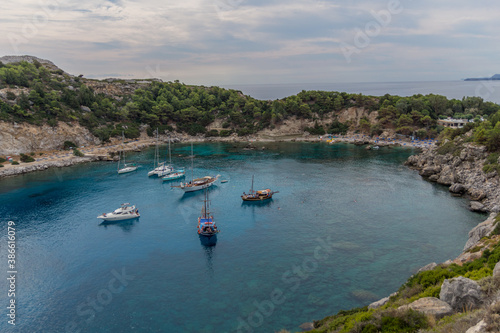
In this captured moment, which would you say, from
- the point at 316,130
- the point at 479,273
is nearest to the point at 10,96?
the point at 316,130

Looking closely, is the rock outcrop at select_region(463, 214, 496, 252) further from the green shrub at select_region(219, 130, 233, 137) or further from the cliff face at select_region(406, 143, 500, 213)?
the green shrub at select_region(219, 130, 233, 137)

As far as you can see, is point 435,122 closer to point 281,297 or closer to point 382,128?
point 382,128

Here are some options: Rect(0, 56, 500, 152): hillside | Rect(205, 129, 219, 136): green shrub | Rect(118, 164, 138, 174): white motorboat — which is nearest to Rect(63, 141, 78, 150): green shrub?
Rect(0, 56, 500, 152): hillside

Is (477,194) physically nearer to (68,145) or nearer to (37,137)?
(68,145)

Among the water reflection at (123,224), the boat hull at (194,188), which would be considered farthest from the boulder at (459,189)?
the water reflection at (123,224)

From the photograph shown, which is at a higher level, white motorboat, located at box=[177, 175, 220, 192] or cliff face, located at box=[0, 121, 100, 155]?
cliff face, located at box=[0, 121, 100, 155]
